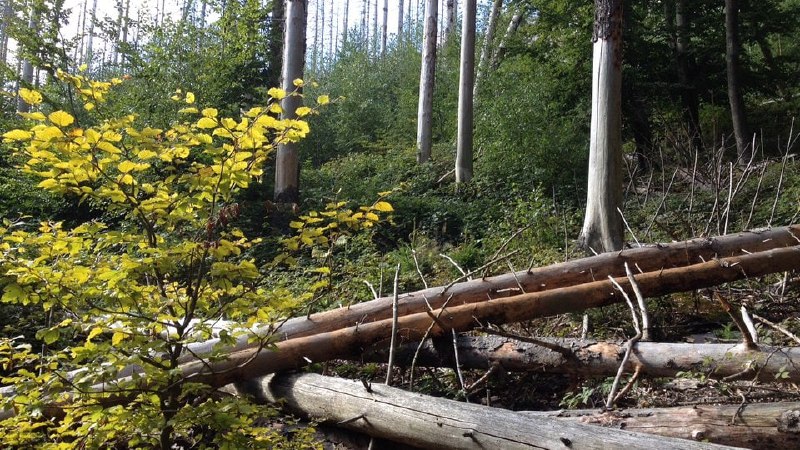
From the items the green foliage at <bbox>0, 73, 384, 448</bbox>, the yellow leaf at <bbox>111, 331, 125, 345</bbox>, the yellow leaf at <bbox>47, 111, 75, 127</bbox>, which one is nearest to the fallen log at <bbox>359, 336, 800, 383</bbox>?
the green foliage at <bbox>0, 73, 384, 448</bbox>

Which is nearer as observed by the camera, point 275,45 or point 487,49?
point 275,45

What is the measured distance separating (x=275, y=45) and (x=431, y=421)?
39.7 feet

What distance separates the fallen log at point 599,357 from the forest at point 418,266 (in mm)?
17

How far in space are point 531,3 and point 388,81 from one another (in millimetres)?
11859

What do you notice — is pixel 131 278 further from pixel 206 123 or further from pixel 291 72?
pixel 291 72

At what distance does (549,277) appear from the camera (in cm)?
546

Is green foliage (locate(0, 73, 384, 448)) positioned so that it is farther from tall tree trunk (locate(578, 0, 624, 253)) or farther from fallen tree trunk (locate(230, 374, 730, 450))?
tall tree trunk (locate(578, 0, 624, 253))

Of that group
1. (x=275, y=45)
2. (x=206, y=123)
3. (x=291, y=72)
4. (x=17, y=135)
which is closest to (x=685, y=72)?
(x=291, y=72)

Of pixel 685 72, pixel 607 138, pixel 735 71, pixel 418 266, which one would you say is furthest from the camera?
pixel 685 72

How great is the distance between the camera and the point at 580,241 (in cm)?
745

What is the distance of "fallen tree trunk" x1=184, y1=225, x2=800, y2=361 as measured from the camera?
4.95 meters

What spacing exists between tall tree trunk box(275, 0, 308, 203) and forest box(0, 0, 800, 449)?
58mm

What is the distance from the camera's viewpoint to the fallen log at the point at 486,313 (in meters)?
4.38

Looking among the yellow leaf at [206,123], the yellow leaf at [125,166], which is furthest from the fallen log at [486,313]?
the yellow leaf at [206,123]
